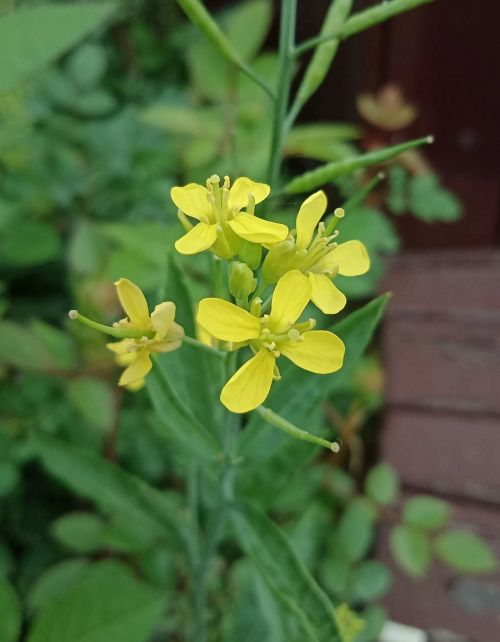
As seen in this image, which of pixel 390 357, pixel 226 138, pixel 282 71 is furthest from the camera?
pixel 390 357

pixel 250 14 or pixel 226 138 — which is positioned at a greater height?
pixel 250 14

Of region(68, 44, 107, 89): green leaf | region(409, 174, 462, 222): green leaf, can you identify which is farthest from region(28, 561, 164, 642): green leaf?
region(68, 44, 107, 89): green leaf

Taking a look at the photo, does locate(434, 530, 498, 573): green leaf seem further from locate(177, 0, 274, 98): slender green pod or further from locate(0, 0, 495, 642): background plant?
locate(177, 0, 274, 98): slender green pod

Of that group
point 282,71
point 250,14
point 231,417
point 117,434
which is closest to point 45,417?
point 117,434

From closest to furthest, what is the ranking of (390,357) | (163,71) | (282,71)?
(282,71), (390,357), (163,71)

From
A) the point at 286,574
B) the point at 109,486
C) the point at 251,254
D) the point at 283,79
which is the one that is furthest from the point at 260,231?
the point at 109,486

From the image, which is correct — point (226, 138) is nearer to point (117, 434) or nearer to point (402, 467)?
point (117, 434)
